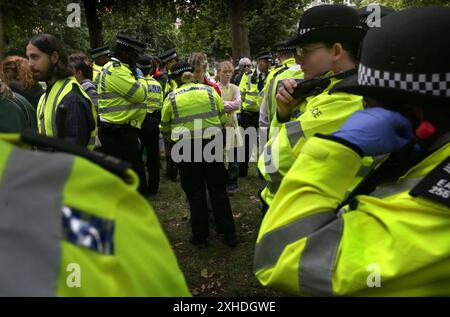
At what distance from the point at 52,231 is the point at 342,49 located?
2022mm

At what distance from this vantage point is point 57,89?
373cm

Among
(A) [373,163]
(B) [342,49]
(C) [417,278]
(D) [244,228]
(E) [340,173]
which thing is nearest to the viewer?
(C) [417,278]

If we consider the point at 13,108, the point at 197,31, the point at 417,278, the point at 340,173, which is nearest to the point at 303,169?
the point at 340,173

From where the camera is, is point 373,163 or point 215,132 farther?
point 215,132

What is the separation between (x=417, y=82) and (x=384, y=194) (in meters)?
0.35

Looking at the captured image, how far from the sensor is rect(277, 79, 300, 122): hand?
2.45 metres

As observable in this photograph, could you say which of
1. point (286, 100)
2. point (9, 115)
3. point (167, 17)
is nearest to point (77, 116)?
point (9, 115)

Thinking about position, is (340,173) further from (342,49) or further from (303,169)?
(342,49)

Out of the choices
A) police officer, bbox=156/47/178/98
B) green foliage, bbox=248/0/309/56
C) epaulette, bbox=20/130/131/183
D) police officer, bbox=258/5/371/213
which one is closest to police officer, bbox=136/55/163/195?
police officer, bbox=156/47/178/98

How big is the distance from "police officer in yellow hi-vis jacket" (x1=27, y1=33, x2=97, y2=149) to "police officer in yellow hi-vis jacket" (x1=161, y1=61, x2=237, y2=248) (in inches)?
50.9

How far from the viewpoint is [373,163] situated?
1.90 m

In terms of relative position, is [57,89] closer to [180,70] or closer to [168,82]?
[180,70]

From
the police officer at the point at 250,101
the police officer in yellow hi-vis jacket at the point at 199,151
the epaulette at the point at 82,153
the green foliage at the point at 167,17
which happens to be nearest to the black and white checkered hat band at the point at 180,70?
the police officer in yellow hi-vis jacket at the point at 199,151

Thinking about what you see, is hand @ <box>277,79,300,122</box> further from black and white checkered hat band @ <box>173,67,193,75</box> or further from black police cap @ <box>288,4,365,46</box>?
black and white checkered hat band @ <box>173,67,193,75</box>
